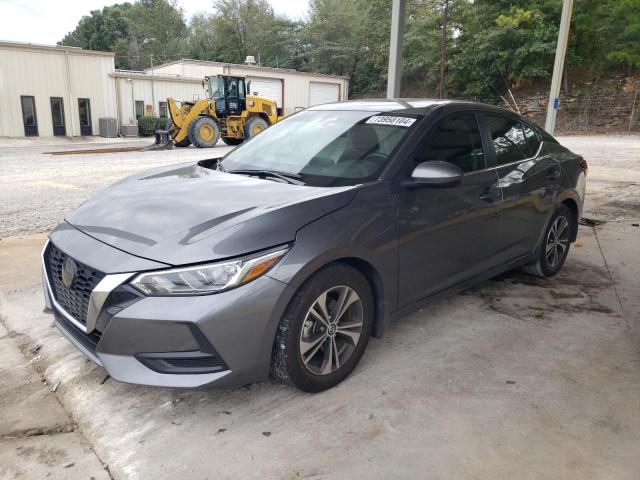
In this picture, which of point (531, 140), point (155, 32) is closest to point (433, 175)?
point (531, 140)

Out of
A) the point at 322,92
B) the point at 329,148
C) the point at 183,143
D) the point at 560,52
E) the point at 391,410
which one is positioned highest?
the point at 322,92

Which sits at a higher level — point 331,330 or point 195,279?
point 195,279

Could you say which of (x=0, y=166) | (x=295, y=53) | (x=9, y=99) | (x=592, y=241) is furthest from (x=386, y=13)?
(x=592, y=241)

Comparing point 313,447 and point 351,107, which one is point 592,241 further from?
point 313,447

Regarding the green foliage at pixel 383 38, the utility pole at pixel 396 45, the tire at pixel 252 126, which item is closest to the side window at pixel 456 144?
the utility pole at pixel 396 45

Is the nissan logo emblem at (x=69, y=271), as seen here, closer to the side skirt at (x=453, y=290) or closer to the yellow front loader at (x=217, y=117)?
the side skirt at (x=453, y=290)

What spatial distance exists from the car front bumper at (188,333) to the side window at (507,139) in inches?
86.0

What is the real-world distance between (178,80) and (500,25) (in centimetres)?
2120

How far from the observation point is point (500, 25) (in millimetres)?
34406

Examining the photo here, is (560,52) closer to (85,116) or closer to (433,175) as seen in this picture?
(433,175)

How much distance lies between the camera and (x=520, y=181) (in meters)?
3.82

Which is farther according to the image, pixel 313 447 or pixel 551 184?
pixel 551 184

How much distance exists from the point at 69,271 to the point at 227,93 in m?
17.9

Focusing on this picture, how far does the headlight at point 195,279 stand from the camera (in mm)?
2230
